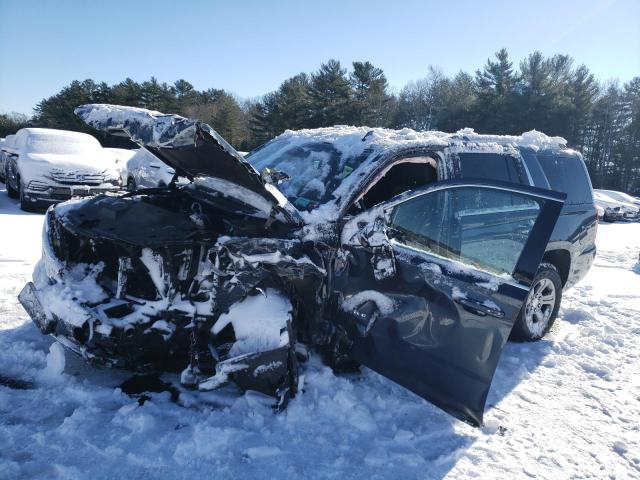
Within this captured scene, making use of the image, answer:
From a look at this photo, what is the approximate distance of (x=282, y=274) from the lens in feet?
9.36

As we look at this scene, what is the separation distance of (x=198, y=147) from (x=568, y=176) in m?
4.31

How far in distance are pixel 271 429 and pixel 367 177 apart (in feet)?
6.10

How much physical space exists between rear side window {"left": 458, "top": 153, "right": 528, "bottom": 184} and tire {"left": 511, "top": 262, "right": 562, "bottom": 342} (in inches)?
39.0

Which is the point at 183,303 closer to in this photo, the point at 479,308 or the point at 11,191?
the point at 479,308

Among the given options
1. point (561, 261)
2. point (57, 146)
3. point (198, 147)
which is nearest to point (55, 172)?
point (57, 146)

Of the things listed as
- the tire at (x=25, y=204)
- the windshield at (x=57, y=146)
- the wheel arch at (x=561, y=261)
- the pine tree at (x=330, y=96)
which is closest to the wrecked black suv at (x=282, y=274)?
the wheel arch at (x=561, y=261)

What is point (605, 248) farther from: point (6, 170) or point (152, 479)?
point (6, 170)

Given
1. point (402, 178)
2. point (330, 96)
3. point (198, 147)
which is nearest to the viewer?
point (198, 147)

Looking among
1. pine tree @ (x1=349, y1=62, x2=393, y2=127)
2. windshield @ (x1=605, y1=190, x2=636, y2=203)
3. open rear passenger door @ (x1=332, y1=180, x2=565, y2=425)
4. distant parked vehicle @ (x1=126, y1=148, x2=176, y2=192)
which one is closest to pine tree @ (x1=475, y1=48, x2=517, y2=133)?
pine tree @ (x1=349, y1=62, x2=393, y2=127)

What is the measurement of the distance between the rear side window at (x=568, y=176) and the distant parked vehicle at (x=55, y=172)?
764cm

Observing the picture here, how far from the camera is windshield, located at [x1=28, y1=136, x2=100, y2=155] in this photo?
32.2 ft

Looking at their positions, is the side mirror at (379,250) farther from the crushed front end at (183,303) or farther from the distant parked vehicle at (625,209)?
the distant parked vehicle at (625,209)

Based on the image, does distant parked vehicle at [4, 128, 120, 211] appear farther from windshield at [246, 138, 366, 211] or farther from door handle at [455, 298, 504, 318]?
door handle at [455, 298, 504, 318]

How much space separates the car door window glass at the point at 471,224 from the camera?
3.01 meters
